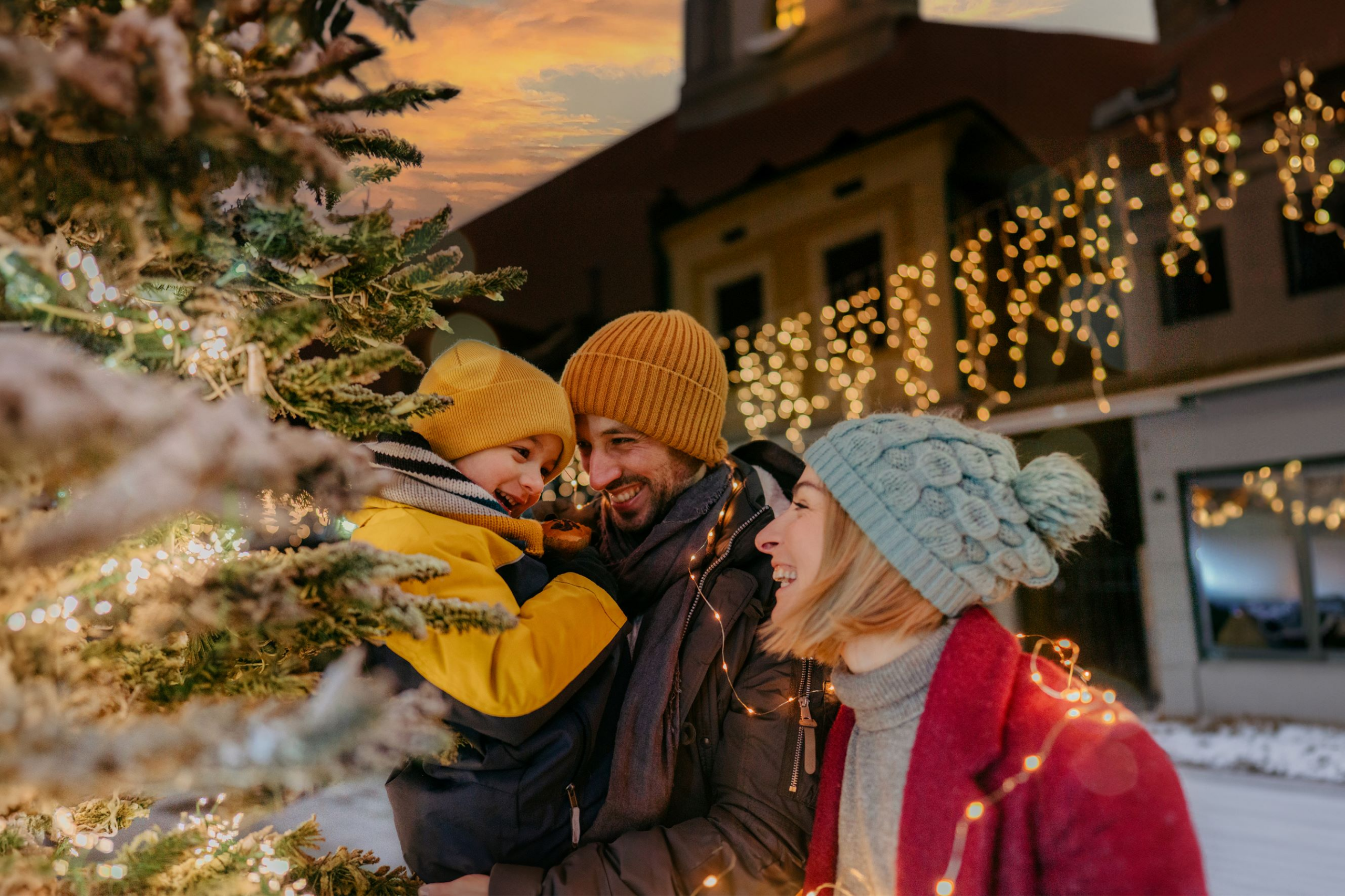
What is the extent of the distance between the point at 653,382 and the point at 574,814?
3.33 ft

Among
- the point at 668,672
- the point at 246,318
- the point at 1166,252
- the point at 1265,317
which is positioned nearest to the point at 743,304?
→ the point at 1166,252

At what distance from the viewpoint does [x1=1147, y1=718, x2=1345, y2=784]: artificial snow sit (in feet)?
17.0

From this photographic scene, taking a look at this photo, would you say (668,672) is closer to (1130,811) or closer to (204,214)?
(1130,811)

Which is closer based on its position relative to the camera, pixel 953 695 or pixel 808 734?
pixel 953 695

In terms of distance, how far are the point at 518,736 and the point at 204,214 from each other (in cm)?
88

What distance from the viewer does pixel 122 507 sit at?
510 mm

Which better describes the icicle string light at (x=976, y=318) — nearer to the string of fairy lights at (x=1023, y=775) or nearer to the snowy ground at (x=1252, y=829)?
the snowy ground at (x=1252, y=829)

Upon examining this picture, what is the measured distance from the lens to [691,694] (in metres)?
1.56

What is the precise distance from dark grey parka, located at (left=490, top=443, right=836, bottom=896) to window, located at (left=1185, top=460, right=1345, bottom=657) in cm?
688

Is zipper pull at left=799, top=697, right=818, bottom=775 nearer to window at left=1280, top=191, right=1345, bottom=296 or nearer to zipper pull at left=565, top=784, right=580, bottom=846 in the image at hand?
zipper pull at left=565, top=784, right=580, bottom=846

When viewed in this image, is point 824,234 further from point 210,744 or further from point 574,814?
point 210,744

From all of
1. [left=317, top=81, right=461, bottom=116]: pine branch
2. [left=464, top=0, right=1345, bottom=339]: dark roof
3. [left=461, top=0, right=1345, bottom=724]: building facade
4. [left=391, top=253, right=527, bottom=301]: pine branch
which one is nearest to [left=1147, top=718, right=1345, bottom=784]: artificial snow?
[left=461, top=0, right=1345, bottom=724]: building facade

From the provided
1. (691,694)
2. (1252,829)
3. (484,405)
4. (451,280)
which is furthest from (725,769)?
Result: (1252,829)

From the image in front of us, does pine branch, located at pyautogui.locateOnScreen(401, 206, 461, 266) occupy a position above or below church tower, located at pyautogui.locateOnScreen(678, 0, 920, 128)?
below
